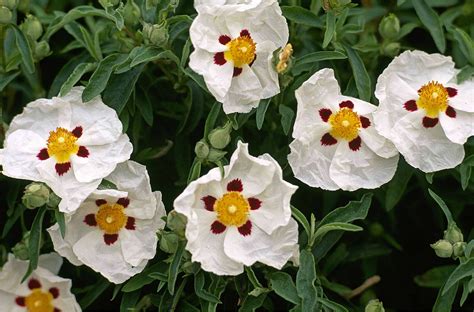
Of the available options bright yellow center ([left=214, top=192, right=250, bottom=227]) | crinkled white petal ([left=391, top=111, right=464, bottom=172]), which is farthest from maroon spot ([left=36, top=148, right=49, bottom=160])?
crinkled white petal ([left=391, top=111, right=464, bottom=172])

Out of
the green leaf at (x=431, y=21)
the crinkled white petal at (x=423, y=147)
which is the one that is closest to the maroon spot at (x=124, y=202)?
the crinkled white petal at (x=423, y=147)

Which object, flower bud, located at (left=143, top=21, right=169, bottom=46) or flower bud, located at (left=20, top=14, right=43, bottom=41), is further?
flower bud, located at (left=20, top=14, right=43, bottom=41)

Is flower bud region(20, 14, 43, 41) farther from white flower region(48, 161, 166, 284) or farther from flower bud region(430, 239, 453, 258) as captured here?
flower bud region(430, 239, 453, 258)

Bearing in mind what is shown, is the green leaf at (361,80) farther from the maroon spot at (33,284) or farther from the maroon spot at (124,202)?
the maroon spot at (33,284)

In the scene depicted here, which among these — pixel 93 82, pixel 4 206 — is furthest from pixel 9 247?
pixel 93 82

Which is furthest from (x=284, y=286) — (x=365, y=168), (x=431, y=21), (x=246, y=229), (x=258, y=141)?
(x=431, y=21)

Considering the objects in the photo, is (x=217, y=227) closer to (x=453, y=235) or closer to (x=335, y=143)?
(x=335, y=143)
